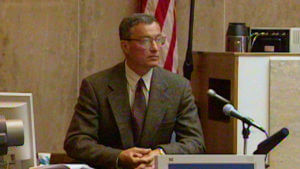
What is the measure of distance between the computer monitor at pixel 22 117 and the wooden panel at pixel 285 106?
7.56 feet

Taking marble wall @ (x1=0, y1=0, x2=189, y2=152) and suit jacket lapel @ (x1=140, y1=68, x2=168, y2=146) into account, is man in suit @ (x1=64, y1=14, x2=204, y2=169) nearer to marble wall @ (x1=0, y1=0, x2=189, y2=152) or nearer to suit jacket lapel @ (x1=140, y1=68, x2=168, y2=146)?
suit jacket lapel @ (x1=140, y1=68, x2=168, y2=146)

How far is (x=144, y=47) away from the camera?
12.7 feet

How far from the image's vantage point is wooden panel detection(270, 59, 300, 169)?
15.2 feet

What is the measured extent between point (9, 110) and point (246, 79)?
7.42 ft

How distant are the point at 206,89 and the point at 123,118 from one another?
1.46 meters

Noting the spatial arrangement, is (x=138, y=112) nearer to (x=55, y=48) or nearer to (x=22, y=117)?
(x=22, y=117)

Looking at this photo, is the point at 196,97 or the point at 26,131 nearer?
the point at 26,131

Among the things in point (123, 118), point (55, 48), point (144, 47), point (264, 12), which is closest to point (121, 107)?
point (123, 118)

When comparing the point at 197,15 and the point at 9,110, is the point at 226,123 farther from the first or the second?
the point at 9,110

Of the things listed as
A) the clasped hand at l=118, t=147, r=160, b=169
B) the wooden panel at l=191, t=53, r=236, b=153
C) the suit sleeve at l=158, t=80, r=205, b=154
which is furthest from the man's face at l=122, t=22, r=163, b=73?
the wooden panel at l=191, t=53, r=236, b=153

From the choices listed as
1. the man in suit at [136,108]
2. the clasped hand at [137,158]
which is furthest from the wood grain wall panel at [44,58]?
the clasped hand at [137,158]

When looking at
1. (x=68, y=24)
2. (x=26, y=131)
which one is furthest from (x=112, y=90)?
(x=68, y=24)

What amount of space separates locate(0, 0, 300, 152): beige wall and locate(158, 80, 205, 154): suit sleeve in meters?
1.88

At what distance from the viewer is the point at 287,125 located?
4.65m
